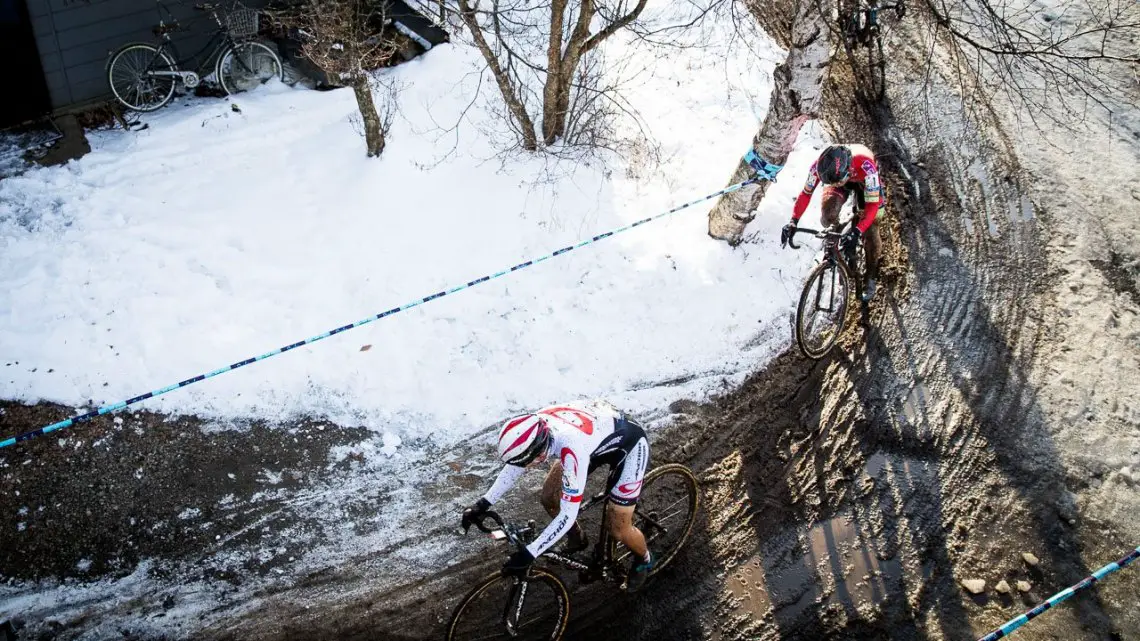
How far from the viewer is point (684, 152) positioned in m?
10.1

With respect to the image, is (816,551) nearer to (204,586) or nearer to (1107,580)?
(1107,580)

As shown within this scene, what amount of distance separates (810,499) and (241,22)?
9438 millimetres

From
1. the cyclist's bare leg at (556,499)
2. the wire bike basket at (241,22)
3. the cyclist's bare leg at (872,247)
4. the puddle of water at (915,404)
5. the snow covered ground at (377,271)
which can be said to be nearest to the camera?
the cyclist's bare leg at (556,499)

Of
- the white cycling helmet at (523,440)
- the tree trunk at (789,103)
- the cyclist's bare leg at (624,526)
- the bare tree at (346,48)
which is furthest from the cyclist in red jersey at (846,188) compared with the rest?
the bare tree at (346,48)

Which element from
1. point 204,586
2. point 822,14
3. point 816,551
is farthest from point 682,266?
point 204,586

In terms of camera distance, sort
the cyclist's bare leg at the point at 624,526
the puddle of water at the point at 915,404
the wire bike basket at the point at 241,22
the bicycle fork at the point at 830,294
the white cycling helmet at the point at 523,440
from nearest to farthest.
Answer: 1. the white cycling helmet at the point at 523,440
2. the cyclist's bare leg at the point at 624,526
3. the puddle of water at the point at 915,404
4. the bicycle fork at the point at 830,294
5. the wire bike basket at the point at 241,22

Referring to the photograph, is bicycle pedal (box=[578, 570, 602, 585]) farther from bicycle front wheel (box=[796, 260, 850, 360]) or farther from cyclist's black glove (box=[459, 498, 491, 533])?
bicycle front wheel (box=[796, 260, 850, 360])

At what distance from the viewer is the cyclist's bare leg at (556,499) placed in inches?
235

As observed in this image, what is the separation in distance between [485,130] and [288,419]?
15.0 feet

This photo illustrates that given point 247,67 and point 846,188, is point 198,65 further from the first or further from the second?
point 846,188

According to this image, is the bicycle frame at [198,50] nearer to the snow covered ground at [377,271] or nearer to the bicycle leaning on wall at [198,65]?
the bicycle leaning on wall at [198,65]

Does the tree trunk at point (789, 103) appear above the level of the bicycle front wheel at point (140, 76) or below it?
below

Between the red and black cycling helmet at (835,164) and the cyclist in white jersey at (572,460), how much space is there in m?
3.38

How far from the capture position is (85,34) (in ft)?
33.3
